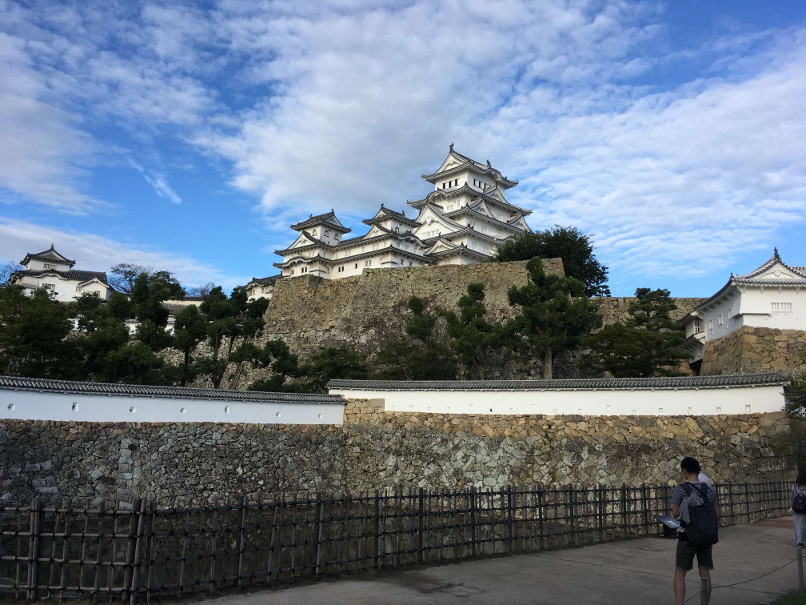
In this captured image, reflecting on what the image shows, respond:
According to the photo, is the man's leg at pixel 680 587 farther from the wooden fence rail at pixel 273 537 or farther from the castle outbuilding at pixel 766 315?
the castle outbuilding at pixel 766 315

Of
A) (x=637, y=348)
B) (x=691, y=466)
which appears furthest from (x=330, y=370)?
(x=691, y=466)

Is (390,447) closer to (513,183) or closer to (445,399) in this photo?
(445,399)

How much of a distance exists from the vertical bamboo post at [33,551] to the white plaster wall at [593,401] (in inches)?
430

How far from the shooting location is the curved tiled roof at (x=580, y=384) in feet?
38.5

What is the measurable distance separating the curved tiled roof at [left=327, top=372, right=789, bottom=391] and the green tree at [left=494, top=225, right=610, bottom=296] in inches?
528

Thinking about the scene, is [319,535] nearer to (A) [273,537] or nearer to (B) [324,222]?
(A) [273,537]

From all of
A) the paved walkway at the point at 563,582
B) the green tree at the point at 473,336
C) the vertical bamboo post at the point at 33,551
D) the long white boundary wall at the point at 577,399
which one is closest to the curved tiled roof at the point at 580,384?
the long white boundary wall at the point at 577,399

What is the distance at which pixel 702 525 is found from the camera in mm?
4023

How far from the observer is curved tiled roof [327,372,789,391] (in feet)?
38.5

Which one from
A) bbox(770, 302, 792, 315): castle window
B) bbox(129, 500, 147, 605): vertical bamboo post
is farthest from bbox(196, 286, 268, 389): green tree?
bbox(770, 302, 792, 315): castle window

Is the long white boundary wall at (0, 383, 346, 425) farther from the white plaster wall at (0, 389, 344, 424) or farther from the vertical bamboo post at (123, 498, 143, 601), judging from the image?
the vertical bamboo post at (123, 498, 143, 601)

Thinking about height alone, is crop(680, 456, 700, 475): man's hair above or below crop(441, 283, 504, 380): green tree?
below

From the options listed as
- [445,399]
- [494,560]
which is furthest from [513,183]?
[494,560]

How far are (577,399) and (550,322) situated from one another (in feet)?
12.1
